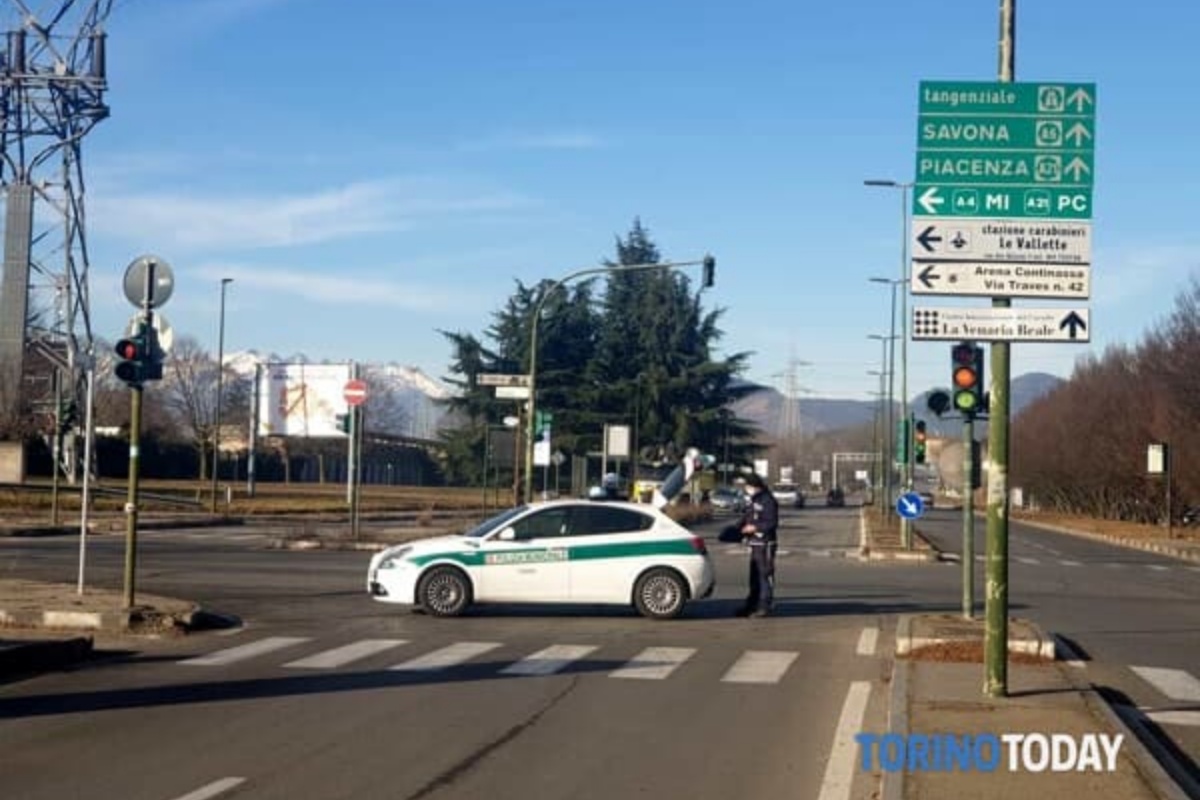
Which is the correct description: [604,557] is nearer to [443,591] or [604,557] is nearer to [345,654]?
[443,591]

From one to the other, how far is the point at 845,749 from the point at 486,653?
246 inches

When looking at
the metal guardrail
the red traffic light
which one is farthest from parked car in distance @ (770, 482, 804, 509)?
the red traffic light

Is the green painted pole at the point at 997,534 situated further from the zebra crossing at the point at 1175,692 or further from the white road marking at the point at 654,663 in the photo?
the white road marking at the point at 654,663

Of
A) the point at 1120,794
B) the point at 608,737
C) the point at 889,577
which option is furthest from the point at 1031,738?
the point at 889,577

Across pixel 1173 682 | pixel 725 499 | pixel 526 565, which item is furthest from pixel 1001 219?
pixel 725 499

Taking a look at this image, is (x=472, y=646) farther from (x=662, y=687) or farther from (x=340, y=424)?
(x=340, y=424)

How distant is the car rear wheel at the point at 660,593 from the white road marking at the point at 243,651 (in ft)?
16.0

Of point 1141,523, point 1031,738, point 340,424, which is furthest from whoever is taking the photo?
point 1141,523

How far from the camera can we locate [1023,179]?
13.1 meters

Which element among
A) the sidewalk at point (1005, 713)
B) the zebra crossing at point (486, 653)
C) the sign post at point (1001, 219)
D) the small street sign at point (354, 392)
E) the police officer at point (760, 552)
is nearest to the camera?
the sidewalk at point (1005, 713)

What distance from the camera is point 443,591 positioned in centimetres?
2041

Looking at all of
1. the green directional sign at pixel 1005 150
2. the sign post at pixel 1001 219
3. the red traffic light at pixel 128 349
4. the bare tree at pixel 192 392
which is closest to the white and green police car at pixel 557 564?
the red traffic light at pixel 128 349

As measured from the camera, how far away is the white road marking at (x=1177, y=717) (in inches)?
513

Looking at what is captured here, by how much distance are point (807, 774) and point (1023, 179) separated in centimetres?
556
